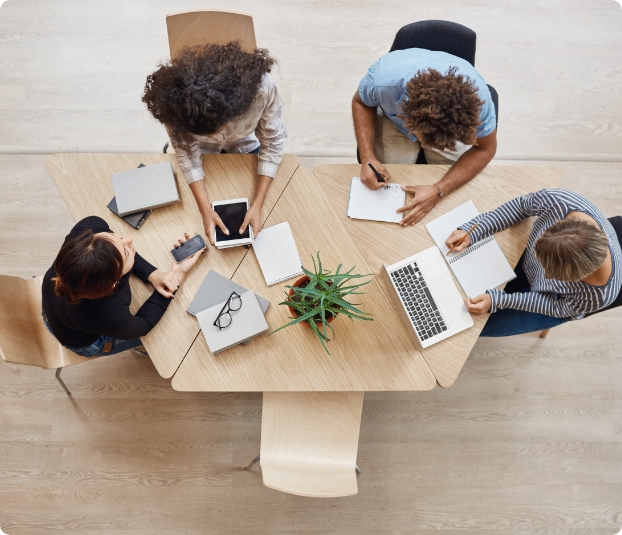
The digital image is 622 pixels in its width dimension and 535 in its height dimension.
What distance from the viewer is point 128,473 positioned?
2.38 m

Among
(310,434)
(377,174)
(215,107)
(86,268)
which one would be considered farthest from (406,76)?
(310,434)

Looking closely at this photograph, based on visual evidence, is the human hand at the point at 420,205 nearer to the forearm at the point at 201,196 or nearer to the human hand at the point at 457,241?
the human hand at the point at 457,241

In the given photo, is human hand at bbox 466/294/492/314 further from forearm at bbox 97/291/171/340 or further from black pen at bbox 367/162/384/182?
forearm at bbox 97/291/171/340

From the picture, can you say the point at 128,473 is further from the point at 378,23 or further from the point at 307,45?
the point at 378,23

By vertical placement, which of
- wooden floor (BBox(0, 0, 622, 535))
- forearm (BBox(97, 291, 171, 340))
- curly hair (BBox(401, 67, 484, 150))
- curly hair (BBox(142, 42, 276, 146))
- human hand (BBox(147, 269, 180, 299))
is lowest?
wooden floor (BBox(0, 0, 622, 535))

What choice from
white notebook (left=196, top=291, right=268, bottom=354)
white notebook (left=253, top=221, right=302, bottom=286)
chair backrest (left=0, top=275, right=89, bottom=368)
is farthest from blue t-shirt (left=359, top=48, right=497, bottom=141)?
chair backrest (left=0, top=275, right=89, bottom=368)

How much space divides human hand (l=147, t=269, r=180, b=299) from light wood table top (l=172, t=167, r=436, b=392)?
195mm

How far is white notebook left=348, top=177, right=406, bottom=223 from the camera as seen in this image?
6.07 ft

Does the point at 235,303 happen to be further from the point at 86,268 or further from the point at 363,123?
the point at 363,123

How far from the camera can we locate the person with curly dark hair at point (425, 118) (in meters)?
1.61

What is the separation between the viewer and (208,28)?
6.24ft

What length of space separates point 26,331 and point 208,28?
1.39m

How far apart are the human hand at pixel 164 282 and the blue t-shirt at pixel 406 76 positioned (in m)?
0.99

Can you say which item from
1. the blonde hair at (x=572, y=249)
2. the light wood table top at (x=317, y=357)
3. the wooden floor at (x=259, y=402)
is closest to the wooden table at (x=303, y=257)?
the light wood table top at (x=317, y=357)
